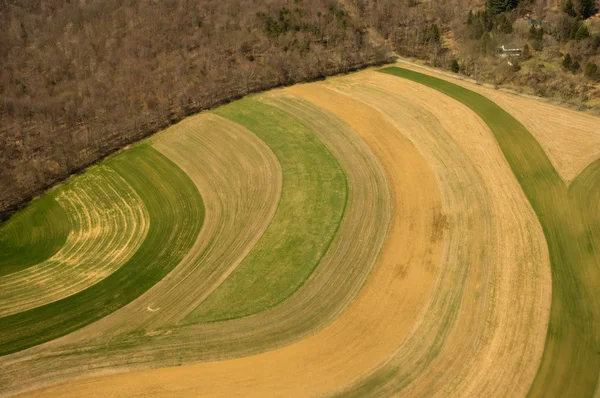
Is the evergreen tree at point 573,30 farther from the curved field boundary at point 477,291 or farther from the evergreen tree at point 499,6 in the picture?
the curved field boundary at point 477,291

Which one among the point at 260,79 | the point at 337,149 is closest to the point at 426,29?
the point at 260,79

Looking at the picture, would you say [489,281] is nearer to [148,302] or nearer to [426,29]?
[148,302]

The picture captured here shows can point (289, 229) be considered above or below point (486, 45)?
below

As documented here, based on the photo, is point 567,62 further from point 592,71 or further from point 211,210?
point 211,210

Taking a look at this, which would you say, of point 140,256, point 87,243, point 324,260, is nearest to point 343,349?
point 324,260

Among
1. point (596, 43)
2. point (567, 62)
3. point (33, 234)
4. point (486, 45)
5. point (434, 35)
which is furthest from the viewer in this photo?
point (434, 35)

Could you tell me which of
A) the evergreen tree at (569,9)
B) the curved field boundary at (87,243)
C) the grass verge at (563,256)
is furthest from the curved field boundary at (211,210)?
the evergreen tree at (569,9)

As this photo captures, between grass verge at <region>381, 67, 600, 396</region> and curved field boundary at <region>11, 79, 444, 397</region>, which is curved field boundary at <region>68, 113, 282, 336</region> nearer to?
curved field boundary at <region>11, 79, 444, 397</region>
